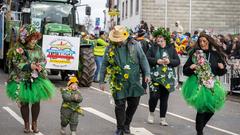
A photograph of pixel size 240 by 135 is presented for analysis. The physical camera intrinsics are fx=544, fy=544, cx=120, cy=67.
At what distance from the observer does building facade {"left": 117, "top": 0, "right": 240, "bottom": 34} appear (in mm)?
37500

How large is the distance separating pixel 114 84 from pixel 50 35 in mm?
8223

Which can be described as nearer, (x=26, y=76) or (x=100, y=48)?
(x=26, y=76)

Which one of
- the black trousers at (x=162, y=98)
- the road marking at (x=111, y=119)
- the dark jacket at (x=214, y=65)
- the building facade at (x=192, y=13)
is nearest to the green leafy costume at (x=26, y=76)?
the road marking at (x=111, y=119)

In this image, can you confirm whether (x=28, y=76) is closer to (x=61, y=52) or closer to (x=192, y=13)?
(x=61, y=52)

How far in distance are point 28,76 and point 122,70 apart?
64.3 inches

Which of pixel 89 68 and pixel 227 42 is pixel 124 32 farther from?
pixel 227 42

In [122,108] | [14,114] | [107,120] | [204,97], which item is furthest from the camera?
[14,114]

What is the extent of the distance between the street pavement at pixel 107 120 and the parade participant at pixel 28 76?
0.50 meters

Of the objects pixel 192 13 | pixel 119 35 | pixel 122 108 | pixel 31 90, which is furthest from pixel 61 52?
pixel 192 13

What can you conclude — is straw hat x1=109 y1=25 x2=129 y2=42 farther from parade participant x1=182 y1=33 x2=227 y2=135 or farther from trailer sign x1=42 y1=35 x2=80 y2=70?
trailer sign x1=42 y1=35 x2=80 y2=70

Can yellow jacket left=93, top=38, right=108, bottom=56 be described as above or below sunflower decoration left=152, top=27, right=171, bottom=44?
below

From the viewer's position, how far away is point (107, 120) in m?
11.0

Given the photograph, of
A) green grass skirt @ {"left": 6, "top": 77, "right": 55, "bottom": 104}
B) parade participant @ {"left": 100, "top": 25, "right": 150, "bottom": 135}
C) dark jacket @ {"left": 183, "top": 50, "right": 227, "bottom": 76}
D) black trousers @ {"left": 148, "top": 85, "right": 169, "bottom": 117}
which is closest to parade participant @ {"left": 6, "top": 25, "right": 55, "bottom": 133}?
green grass skirt @ {"left": 6, "top": 77, "right": 55, "bottom": 104}

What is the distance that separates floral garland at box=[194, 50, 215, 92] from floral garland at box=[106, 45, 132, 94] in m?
1.16
